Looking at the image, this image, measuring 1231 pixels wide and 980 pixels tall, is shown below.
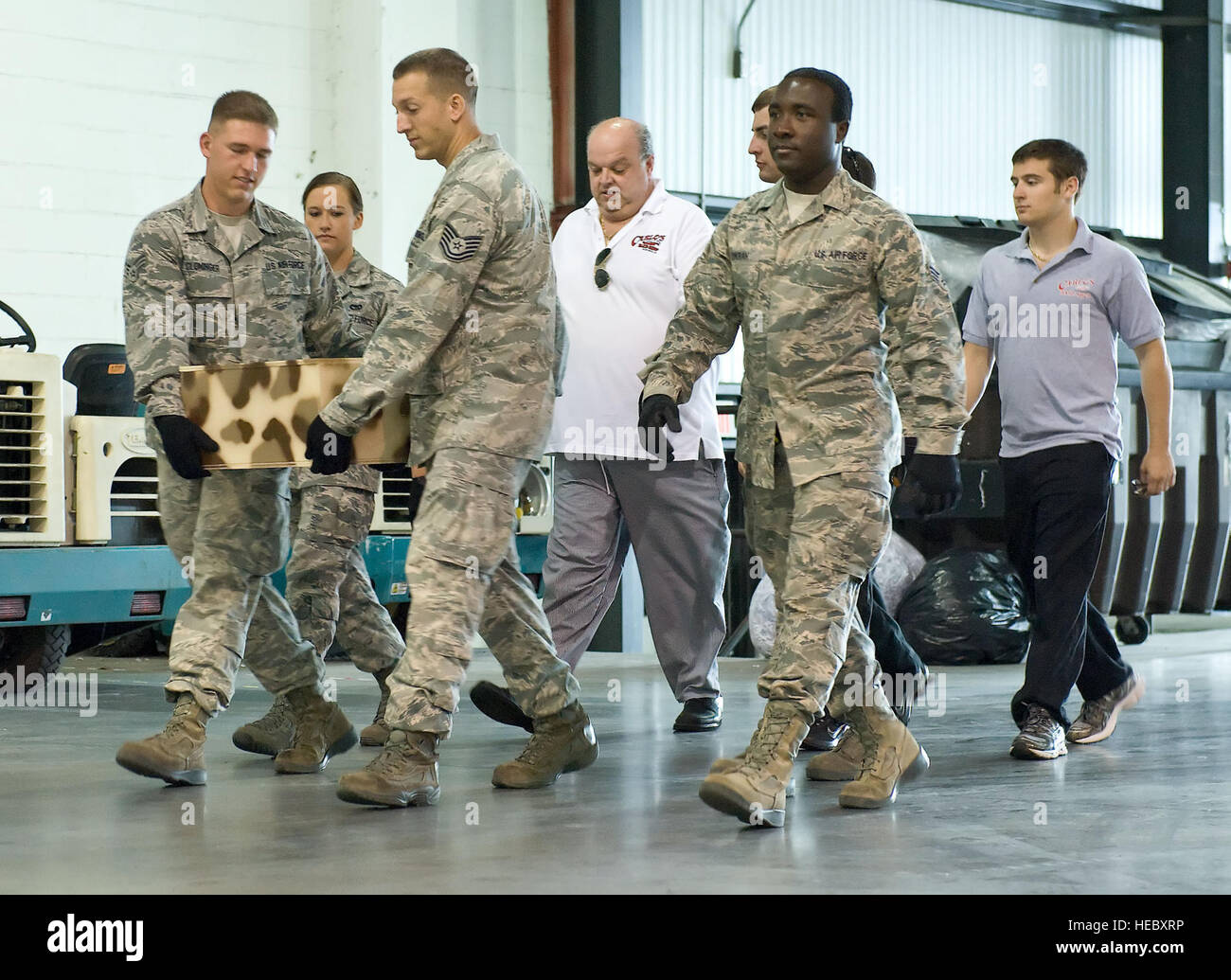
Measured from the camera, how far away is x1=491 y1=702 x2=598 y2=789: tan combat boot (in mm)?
4141

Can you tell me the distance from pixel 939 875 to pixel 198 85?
766cm

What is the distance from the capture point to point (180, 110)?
9.44m

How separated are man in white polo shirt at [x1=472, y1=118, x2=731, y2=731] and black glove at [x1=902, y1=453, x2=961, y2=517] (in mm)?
1634

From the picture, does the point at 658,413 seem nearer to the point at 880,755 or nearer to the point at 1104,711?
the point at 880,755

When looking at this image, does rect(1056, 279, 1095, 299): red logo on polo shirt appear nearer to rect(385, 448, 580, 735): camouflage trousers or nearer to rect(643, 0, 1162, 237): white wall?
rect(385, 448, 580, 735): camouflage trousers

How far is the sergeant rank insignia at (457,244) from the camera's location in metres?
3.79

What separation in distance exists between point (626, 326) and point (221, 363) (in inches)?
65.6

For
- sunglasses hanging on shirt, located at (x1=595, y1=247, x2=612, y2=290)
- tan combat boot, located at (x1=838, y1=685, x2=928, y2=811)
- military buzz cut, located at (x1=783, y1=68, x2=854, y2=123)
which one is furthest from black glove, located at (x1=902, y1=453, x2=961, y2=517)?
sunglasses hanging on shirt, located at (x1=595, y1=247, x2=612, y2=290)

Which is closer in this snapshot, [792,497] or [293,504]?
[792,497]

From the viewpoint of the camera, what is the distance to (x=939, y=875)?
305cm

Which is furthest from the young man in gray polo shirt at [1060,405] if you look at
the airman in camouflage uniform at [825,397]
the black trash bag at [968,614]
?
the black trash bag at [968,614]

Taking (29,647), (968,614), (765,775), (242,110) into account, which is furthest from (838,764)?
(29,647)
